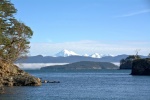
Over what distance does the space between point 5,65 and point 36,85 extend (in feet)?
28.6

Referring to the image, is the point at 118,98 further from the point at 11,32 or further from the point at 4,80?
the point at 4,80

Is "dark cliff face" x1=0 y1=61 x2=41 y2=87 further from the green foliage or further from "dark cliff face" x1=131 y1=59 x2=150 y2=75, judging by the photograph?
"dark cliff face" x1=131 y1=59 x2=150 y2=75

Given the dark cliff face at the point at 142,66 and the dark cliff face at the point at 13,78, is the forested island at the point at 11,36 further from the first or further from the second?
the dark cliff face at the point at 142,66

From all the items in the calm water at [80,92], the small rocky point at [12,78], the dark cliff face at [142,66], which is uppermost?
the dark cliff face at [142,66]

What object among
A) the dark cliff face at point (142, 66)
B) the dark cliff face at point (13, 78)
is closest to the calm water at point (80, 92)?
the dark cliff face at point (13, 78)

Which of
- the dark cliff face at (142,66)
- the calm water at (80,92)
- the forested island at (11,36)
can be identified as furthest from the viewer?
the dark cliff face at (142,66)

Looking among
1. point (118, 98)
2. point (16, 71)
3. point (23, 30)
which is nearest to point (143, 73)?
point (16, 71)

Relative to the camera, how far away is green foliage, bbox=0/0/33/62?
244 ft

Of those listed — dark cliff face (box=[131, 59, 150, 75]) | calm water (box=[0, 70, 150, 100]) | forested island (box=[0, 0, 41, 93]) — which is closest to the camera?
calm water (box=[0, 70, 150, 100])

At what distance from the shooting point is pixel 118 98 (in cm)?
5766

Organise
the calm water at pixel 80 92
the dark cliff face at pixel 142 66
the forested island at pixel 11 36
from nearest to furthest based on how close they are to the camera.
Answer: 1. the calm water at pixel 80 92
2. the forested island at pixel 11 36
3. the dark cliff face at pixel 142 66

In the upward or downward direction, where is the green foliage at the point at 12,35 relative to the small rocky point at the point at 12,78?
upward

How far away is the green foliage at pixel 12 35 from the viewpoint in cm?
7438

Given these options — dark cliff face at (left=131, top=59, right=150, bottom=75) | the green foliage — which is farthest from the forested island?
dark cliff face at (left=131, top=59, right=150, bottom=75)
